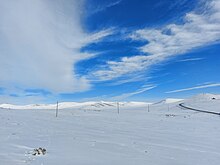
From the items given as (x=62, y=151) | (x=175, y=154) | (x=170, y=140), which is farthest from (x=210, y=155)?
(x=62, y=151)

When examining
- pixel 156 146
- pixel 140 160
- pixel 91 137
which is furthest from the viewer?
pixel 91 137

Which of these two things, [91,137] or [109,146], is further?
[91,137]

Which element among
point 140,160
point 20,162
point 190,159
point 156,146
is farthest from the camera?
point 156,146

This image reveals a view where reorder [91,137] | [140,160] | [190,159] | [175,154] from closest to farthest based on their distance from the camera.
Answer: [140,160] → [190,159] → [175,154] → [91,137]

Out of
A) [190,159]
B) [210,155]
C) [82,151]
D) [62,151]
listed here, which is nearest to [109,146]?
[82,151]

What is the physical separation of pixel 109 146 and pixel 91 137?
6.96 ft

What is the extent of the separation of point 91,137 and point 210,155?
5.09m

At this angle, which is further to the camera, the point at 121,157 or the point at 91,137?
the point at 91,137

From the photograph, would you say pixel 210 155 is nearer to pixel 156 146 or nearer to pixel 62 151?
pixel 156 146

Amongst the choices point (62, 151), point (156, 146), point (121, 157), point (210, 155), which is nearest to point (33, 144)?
point (62, 151)

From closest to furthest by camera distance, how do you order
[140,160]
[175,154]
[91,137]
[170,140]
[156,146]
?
[140,160], [175,154], [156,146], [91,137], [170,140]

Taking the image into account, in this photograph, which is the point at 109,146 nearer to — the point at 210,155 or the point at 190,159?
the point at 190,159

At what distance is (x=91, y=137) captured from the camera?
42.8 ft

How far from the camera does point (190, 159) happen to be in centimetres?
984
